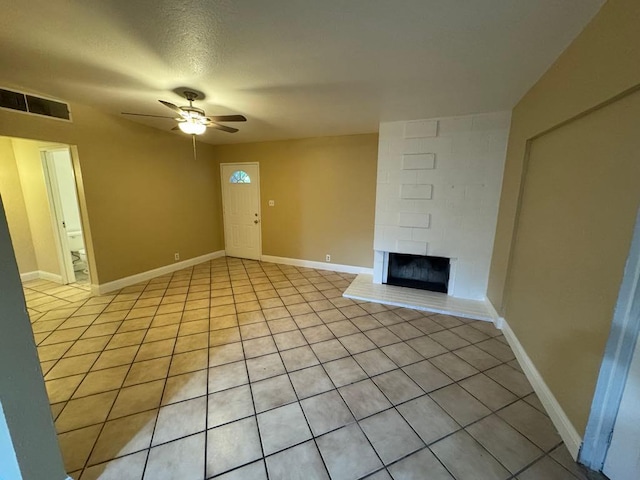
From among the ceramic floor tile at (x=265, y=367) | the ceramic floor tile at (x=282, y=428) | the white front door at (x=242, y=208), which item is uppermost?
the white front door at (x=242, y=208)

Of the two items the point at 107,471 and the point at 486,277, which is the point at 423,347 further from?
the point at 107,471

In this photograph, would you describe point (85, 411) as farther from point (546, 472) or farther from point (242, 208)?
point (242, 208)

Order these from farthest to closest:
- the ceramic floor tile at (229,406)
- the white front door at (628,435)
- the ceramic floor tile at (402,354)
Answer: the ceramic floor tile at (402,354), the ceramic floor tile at (229,406), the white front door at (628,435)

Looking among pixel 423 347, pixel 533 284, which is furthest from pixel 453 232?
pixel 423 347

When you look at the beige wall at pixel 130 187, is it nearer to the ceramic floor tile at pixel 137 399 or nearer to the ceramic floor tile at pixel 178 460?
the ceramic floor tile at pixel 137 399

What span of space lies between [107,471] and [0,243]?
4.14 ft

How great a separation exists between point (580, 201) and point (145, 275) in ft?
16.9

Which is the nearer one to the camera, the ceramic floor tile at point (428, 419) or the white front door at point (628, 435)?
the white front door at point (628, 435)

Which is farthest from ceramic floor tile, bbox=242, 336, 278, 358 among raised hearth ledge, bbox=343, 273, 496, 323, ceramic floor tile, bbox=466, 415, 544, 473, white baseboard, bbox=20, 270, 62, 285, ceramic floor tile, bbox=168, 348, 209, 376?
white baseboard, bbox=20, 270, 62, 285

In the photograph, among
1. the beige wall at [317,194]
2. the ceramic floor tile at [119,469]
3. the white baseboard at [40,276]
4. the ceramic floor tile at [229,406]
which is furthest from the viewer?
the beige wall at [317,194]

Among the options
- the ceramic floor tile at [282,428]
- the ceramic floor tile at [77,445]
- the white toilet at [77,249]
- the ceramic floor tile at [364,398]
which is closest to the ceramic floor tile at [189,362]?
the ceramic floor tile at [77,445]

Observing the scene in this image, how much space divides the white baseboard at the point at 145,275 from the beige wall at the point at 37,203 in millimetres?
1084

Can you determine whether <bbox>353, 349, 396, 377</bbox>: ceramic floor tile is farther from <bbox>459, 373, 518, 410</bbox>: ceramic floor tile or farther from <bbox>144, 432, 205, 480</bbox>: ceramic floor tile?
<bbox>144, 432, 205, 480</bbox>: ceramic floor tile

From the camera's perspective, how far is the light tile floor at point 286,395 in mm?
1405
